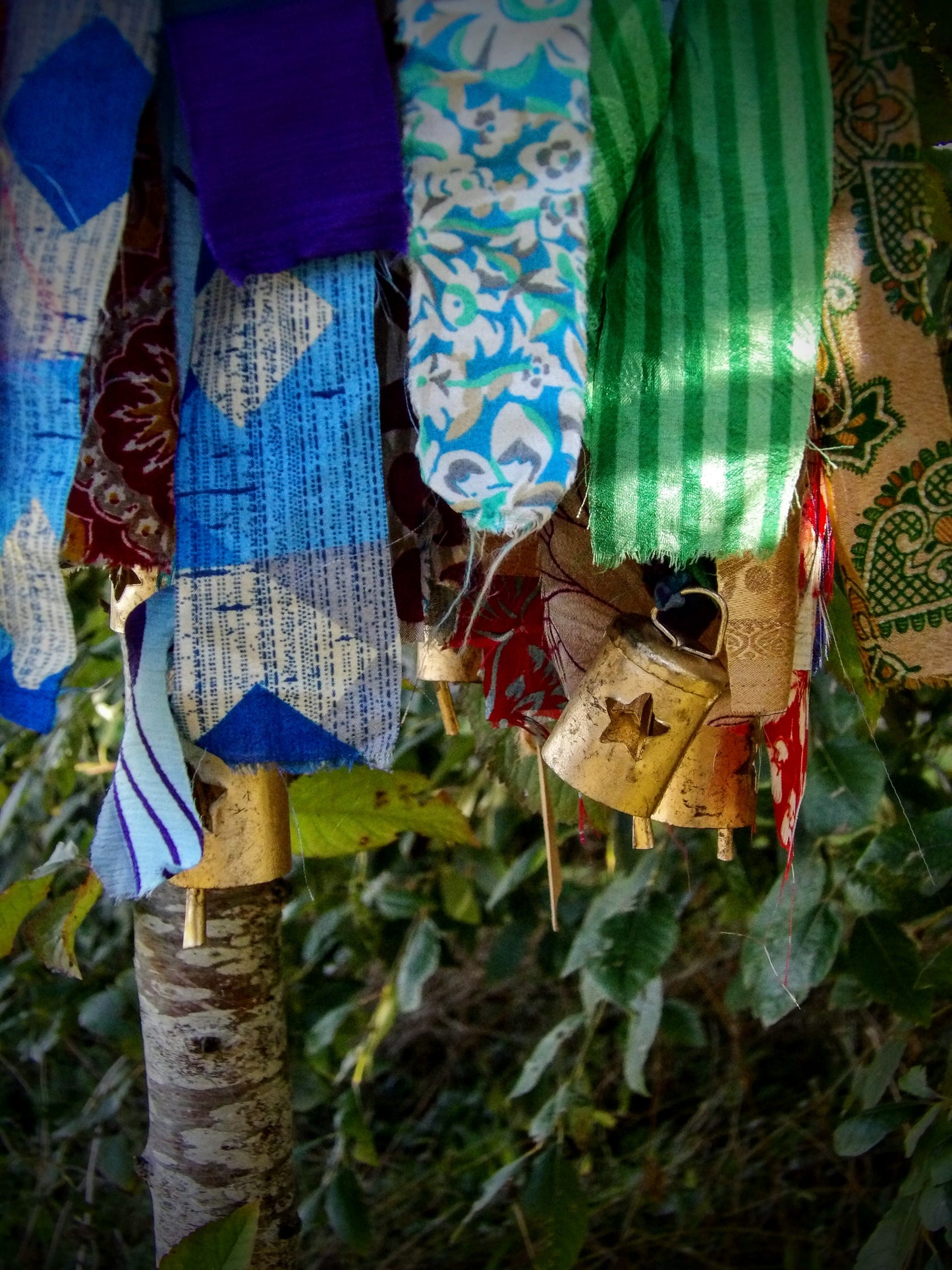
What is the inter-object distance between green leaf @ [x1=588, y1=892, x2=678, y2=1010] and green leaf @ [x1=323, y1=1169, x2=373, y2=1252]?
18.9 inches

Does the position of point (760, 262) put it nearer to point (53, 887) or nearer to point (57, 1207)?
point (53, 887)

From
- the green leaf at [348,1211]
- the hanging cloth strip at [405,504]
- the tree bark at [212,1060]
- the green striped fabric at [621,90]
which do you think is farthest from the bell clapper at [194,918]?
the green leaf at [348,1211]

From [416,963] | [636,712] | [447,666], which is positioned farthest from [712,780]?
[416,963]

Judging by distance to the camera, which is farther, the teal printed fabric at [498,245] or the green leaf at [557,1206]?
the green leaf at [557,1206]

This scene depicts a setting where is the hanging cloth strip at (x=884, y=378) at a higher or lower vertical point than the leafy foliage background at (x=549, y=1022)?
higher

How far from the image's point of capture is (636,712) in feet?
2.01

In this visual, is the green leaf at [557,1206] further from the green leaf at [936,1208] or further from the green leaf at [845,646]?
the green leaf at [845,646]

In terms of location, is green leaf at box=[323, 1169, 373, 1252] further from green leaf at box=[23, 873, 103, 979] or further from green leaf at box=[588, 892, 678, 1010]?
green leaf at box=[23, 873, 103, 979]

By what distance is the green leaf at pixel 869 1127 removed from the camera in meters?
0.87

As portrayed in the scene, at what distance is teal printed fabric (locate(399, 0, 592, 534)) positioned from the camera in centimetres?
46

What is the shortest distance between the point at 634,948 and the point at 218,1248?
455 mm

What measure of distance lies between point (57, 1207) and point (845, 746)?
1453mm

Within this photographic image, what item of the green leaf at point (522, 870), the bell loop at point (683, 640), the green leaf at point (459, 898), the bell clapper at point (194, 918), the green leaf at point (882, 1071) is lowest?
the green leaf at point (882, 1071)

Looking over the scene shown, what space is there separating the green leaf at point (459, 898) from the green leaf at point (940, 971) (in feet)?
2.02
